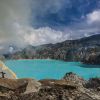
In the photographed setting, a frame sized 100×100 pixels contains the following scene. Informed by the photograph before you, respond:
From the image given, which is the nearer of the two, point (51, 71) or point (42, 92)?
point (42, 92)

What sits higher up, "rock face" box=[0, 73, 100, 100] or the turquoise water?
"rock face" box=[0, 73, 100, 100]

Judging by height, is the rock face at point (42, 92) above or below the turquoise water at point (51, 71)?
above

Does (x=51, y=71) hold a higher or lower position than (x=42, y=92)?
lower

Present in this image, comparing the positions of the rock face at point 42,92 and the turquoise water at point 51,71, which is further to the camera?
the turquoise water at point 51,71

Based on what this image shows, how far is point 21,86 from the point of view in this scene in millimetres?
10383

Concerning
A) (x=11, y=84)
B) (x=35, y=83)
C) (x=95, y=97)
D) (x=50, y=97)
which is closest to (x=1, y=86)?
(x=11, y=84)

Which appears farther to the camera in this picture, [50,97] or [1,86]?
[1,86]

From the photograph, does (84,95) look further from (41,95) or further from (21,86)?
(21,86)

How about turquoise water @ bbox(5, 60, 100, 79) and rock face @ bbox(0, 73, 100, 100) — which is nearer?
rock face @ bbox(0, 73, 100, 100)

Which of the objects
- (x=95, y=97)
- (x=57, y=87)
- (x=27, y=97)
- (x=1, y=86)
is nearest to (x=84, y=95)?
(x=95, y=97)

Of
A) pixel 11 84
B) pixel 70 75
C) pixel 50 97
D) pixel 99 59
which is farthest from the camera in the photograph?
pixel 99 59

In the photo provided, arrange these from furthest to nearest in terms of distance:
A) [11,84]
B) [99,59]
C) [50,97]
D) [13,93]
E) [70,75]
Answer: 1. [99,59]
2. [70,75]
3. [11,84]
4. [13,93]
5. [50,97]

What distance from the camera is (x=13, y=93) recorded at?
9898 millimetres

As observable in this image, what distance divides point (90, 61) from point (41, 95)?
160672 mm
